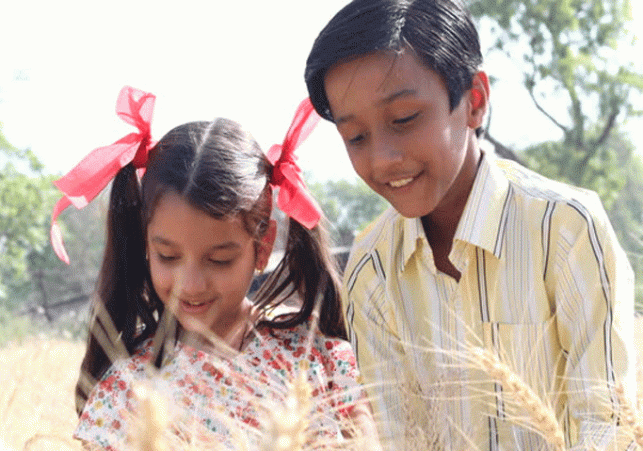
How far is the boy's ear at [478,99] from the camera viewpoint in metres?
2.17

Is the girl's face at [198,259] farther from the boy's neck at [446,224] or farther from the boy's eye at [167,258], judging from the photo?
the boy's neck at [446,224]

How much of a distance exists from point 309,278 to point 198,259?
550 mm

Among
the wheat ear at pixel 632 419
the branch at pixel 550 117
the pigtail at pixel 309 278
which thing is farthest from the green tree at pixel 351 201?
the wheat ear at pixel 632 419

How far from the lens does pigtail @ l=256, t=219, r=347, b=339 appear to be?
8.60 feet

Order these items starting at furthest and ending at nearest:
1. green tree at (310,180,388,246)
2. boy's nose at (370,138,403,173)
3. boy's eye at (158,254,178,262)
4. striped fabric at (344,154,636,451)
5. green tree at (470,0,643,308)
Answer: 1. green tree at (310,180,388,246)
2. green tree at (470,0,643,308)
3. boy's eye at (158,254,178,262)
4. boy's nose at (370,138,403,173)
5. striped fabric at (344,154,636,451)

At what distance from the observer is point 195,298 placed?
2.21 meters

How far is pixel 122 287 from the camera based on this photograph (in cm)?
258

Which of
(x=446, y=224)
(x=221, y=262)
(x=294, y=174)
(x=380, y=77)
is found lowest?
(x=221, y=262)

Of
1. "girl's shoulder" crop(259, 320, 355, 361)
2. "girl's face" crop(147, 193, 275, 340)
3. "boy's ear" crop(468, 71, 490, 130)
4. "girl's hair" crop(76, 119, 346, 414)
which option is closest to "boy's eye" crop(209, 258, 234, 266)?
"girl's face" crop(147, 193, 275, 340)

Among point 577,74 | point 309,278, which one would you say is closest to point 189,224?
point 309,278

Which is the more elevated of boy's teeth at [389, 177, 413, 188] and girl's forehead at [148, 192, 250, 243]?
boy's teeth at [389, 177, 413, 188]

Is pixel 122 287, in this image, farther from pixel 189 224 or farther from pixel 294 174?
pixel 294 174

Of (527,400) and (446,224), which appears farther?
(446,224)

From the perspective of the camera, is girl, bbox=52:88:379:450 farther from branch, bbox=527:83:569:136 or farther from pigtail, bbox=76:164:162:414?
branch, bbox=527:83:569:136
